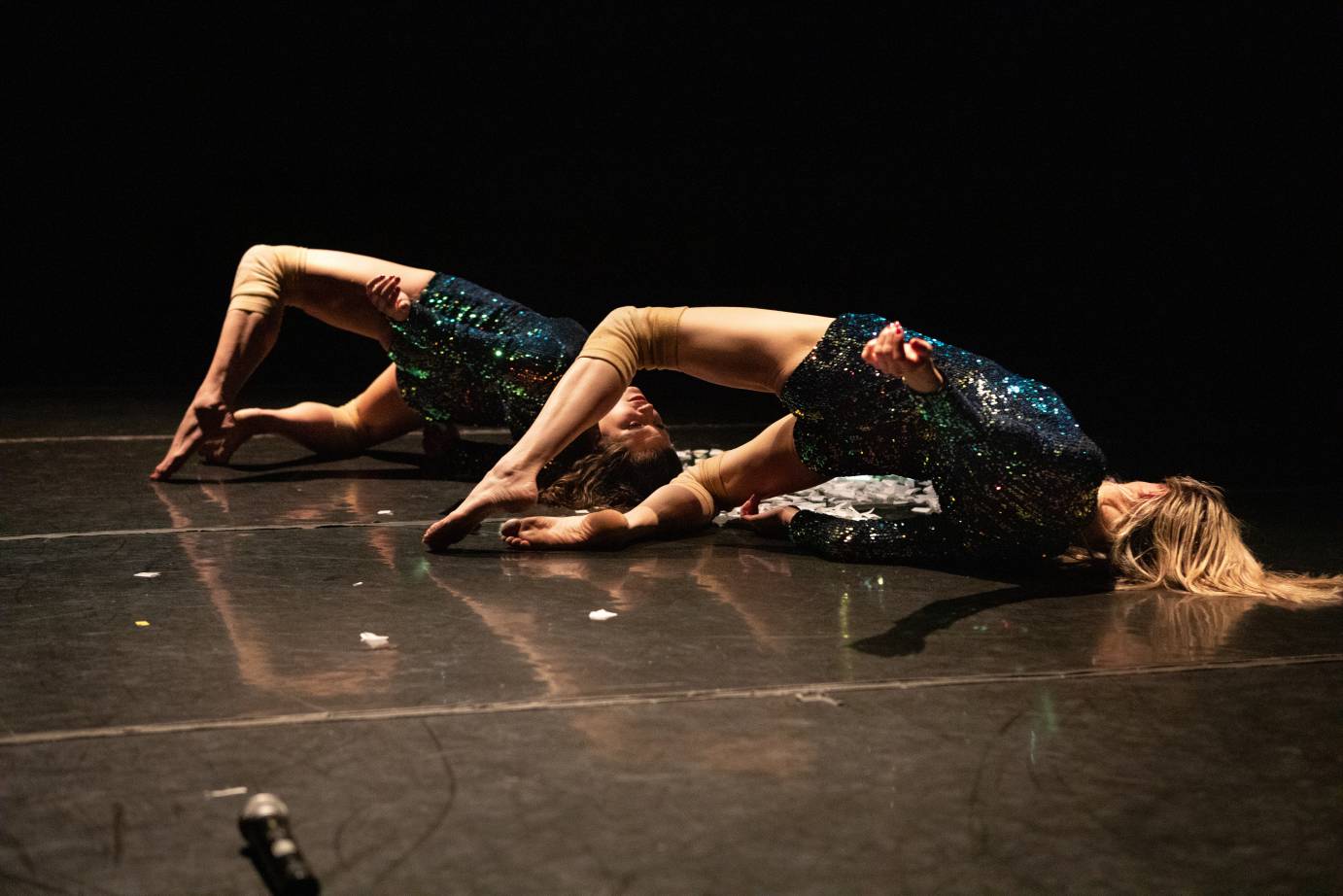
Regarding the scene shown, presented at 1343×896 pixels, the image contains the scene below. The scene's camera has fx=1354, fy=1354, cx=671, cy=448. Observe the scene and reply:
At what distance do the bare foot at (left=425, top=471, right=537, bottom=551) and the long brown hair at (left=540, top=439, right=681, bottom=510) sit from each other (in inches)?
18.2

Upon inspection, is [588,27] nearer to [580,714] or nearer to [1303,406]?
[1303,406]

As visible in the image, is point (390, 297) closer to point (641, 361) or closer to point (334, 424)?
point (334, 424)

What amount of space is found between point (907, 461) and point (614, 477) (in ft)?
2.37

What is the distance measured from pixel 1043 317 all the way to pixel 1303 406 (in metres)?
1.66

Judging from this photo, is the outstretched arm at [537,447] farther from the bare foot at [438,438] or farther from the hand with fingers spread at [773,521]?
the bare foot at [438,438]

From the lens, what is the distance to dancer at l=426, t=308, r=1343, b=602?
2.35m

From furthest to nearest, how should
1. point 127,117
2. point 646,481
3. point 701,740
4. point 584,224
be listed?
point 584,224, point 127,117, point 646,481, point 701,740

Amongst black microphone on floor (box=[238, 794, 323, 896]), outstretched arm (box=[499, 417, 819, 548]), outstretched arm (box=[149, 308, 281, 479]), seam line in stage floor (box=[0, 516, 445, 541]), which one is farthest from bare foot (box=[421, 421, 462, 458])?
black microphone on floor (box=[238, 794, 323, 896])

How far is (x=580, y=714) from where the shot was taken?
5.45ft

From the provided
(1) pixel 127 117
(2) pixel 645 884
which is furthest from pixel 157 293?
(2) pixel 645 884

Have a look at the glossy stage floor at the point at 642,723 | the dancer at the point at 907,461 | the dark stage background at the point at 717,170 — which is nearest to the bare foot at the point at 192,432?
the glossy stage floor at the point at 642,723

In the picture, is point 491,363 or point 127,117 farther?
point 127,117

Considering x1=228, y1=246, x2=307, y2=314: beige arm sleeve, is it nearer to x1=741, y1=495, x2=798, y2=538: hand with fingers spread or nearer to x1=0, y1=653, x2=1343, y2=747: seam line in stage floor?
x1=741, y1=495, x2=798, y2=538: hand with fingers spread

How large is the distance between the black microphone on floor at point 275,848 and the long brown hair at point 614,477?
67.4 inches
